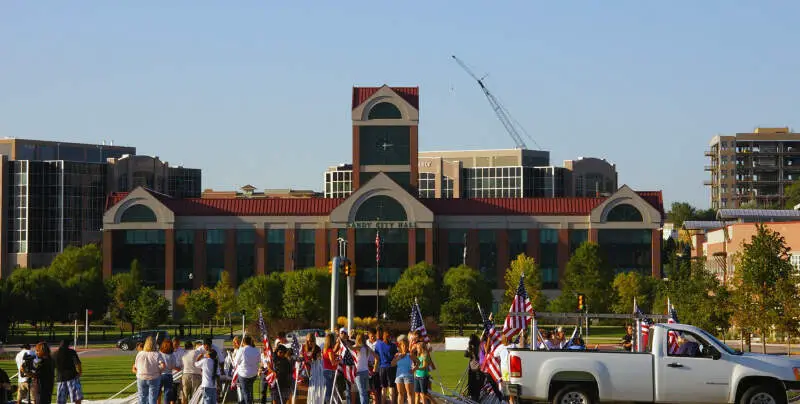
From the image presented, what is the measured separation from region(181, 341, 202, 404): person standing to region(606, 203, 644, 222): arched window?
104m

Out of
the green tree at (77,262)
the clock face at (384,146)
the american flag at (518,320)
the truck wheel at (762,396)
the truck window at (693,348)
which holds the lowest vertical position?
the truck wheel at (762,396)

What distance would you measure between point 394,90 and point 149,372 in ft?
351

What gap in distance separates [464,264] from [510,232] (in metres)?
7.91

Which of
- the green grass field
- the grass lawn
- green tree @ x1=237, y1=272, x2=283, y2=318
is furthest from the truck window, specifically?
green tree @ x1=237, y1=272, x2=283, y2=318

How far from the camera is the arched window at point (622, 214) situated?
453ft

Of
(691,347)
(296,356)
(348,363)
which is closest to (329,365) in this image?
(348,363)

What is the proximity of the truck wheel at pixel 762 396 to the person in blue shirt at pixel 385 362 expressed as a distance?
8770 mm

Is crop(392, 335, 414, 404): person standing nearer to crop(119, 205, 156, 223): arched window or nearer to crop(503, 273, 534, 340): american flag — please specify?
crop(503, 273, 534, 340): american flag

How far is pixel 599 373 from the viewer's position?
33.8 meters

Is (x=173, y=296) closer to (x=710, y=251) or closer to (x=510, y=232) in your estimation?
(x=510, y=232)

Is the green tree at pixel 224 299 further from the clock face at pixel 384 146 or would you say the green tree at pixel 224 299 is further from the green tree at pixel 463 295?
the clock face at pixel 384 146

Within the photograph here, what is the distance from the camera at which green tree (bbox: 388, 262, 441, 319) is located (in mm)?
121438

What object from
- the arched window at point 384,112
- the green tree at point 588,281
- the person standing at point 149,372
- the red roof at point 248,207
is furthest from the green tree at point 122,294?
the person standing at point 149,372

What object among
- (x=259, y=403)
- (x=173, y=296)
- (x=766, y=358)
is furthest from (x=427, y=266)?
(x=766, y=358)
